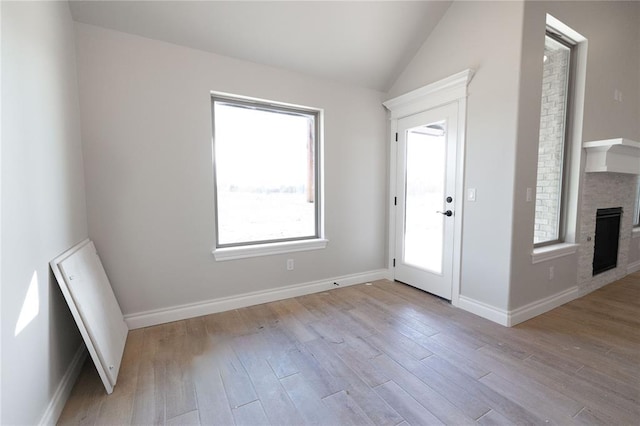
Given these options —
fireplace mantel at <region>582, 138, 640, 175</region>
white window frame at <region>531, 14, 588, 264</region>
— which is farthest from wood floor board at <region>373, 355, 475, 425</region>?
fireplace mantel at <region>582, 138, 640, 175</region>

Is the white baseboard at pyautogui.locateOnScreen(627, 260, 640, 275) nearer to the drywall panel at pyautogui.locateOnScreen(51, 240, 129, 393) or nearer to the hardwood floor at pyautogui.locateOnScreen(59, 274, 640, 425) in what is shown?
the hardwood floor at pyautogui.locateOnScreen(59, 274, 640, 425)

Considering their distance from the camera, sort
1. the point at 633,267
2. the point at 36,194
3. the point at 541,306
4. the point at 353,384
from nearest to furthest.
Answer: the point at 36,194
the point at 353,384
the point at 541,306
the point at 633,267

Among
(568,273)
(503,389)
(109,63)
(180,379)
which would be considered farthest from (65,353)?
(568,273)

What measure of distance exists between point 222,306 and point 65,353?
121 cm

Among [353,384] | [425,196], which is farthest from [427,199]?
[353,384]

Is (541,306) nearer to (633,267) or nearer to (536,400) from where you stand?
(536,400)

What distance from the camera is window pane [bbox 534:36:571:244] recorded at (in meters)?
2.91

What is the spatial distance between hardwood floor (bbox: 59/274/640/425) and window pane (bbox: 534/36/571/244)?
880mm

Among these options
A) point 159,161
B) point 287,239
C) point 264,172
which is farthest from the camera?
point 287,239

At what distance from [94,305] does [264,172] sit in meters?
1.83

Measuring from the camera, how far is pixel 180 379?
6.02ft

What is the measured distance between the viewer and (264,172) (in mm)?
3113

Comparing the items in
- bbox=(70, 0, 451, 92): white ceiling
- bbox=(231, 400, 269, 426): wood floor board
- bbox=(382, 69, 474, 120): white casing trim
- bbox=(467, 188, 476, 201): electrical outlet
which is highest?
bbox=(70, 0, 451, 92): white ceiling

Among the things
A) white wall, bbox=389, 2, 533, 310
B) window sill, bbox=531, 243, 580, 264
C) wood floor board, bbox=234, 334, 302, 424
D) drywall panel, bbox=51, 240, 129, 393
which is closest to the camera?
wood floor board, bbox=234, 334, 302, 424
